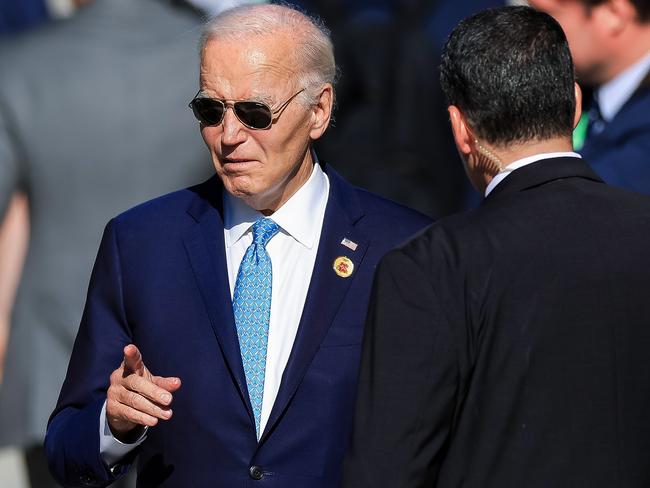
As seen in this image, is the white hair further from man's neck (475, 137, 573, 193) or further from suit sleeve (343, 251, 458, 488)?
suit sleeve (343, 251, 458, 488)

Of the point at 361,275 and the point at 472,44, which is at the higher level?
the point at 472,44

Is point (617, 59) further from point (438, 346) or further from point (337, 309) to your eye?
point (438, 346)

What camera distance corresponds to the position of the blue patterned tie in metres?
3.04

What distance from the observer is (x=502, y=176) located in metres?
2.63

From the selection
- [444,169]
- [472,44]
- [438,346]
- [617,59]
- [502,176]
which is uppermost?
[472,44]

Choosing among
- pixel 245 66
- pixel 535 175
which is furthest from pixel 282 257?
pixel 535 175

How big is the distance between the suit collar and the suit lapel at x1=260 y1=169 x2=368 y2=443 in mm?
583

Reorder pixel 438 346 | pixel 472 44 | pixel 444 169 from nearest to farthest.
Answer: pixel 438 346
pixel 472 44
pixel 444 169

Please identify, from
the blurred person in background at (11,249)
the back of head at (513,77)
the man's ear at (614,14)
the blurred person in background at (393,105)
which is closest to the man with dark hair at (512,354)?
the back of head at (513,77)

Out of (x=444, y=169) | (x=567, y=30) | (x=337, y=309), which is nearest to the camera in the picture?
(x=337, y=309)

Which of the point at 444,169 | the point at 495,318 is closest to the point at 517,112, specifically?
the point at 495,318

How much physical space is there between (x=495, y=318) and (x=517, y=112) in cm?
40

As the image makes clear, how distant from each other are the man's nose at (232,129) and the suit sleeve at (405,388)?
661 millimetres

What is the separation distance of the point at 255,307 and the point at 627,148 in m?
1.81
